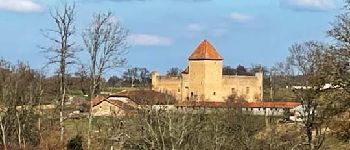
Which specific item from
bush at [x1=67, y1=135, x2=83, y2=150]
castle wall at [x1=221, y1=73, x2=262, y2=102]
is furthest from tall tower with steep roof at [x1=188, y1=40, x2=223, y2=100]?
bush at [x1=67, y1=135, x2=83, y2=150]

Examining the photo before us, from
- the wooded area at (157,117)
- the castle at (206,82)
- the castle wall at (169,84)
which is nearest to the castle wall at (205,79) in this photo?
the castle at (206,82)

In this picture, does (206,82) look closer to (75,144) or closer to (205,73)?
(205,73)

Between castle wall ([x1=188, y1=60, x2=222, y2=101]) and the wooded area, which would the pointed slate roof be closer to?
castle wall ([x1=188, y1=60, x2=222, y2=101])

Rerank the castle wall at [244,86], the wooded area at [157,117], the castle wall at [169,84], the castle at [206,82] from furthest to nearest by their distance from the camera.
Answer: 1. the castle wall at [244,86]
2. the castle wall at [169,84]
3. the castle at [206,82]
4. the wooded area at [157,117]

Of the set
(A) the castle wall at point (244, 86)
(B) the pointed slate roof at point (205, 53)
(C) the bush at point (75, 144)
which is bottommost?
(C) the bush at point (75, 144)

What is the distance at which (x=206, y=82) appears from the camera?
9619 cm

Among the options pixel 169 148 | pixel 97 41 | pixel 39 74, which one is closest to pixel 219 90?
pixel 39 74

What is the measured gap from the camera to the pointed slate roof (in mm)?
96938

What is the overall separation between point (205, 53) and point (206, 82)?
406 cm

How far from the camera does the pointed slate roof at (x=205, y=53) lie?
96.9 meters

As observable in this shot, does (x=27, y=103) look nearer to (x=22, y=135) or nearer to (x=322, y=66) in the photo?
(x=22, y=135)

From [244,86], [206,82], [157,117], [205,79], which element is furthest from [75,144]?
[244,86]

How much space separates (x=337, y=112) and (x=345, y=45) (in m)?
2.36

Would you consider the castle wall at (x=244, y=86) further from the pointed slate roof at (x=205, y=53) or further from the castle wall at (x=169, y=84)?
the castle wall at (x=169, y=84)
